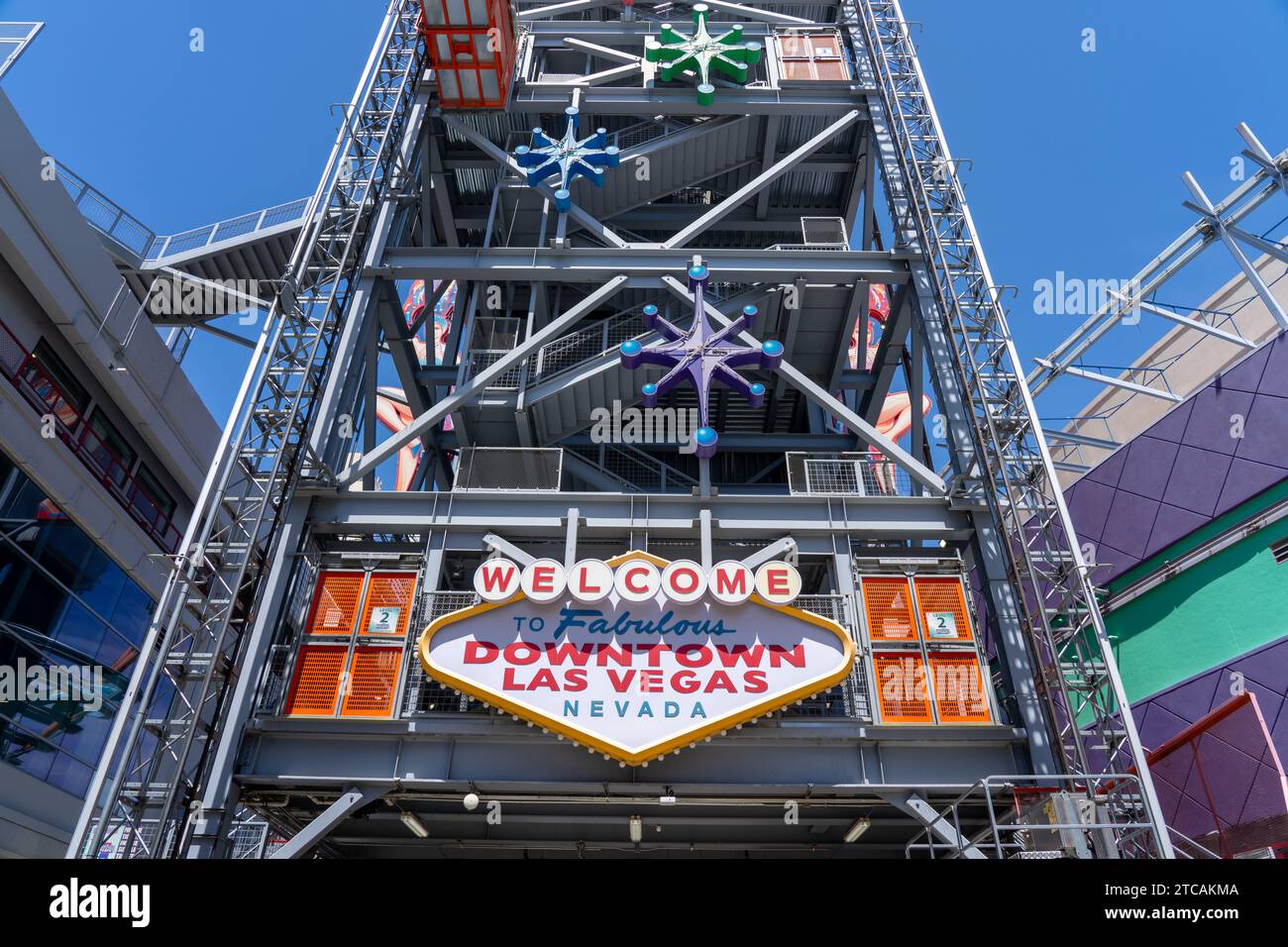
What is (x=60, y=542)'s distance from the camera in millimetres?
20156

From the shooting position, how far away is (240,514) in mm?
15133

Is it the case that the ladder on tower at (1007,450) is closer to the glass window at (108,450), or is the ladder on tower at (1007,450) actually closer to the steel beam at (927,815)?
the steel beam at (927,815)

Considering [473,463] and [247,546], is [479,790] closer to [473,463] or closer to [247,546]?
[247,546]

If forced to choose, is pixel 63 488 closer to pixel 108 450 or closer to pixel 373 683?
pixel 108 450

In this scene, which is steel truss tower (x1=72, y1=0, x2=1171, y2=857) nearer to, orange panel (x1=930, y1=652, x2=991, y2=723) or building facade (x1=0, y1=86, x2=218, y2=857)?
orange panel (x1=930, y1=652, x2=991, y2=723)

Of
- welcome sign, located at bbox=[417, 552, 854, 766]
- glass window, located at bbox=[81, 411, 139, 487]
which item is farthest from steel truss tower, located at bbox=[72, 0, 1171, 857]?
glass window, located at bbox=[81, 411, 139, 487]

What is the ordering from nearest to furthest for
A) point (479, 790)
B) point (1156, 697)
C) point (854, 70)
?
point (479, 790) → point (1156, 697) → point (854, 70)

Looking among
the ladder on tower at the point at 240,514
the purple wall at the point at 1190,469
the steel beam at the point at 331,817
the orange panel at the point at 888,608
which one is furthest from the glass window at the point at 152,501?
the purple wall at the point at 1190,469

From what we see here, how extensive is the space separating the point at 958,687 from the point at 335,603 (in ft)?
36.1

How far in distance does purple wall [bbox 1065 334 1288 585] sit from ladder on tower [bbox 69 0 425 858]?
19.0 m

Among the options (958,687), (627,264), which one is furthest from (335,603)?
(958,687)
